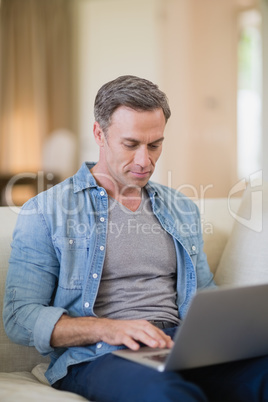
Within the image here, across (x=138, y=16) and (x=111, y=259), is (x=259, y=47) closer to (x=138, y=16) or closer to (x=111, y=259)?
(x=138, y=16)

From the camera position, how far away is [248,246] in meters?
1.76

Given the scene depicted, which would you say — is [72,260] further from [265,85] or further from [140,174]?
[265,85]

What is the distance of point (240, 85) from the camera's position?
5066 mm

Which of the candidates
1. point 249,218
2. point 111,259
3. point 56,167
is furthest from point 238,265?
point 56,167

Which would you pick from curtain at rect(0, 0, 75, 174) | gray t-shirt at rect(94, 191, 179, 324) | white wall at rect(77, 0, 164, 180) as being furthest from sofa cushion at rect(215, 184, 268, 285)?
curtain at rect(0, 0, 75, 174)

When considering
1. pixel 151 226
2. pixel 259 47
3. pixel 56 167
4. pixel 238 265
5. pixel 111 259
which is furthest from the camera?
pixel 259 47

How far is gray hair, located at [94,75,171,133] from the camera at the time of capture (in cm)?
147

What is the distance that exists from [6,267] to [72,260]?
8.8 inches

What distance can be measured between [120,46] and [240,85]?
115 cm

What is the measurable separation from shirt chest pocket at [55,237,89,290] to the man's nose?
25 cm

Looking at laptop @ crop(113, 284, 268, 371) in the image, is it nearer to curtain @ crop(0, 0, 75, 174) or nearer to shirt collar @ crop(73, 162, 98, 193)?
shirt collar @ crop(73, 162, 98, 193)

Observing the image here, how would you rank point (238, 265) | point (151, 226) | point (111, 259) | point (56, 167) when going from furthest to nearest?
point (56, 167) < point (238, 265) < point (151, 226) < point (111, 259)

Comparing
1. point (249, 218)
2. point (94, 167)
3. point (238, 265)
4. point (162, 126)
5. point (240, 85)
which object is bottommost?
point (238, 265)

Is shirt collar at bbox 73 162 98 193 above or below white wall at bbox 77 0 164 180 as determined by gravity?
below
